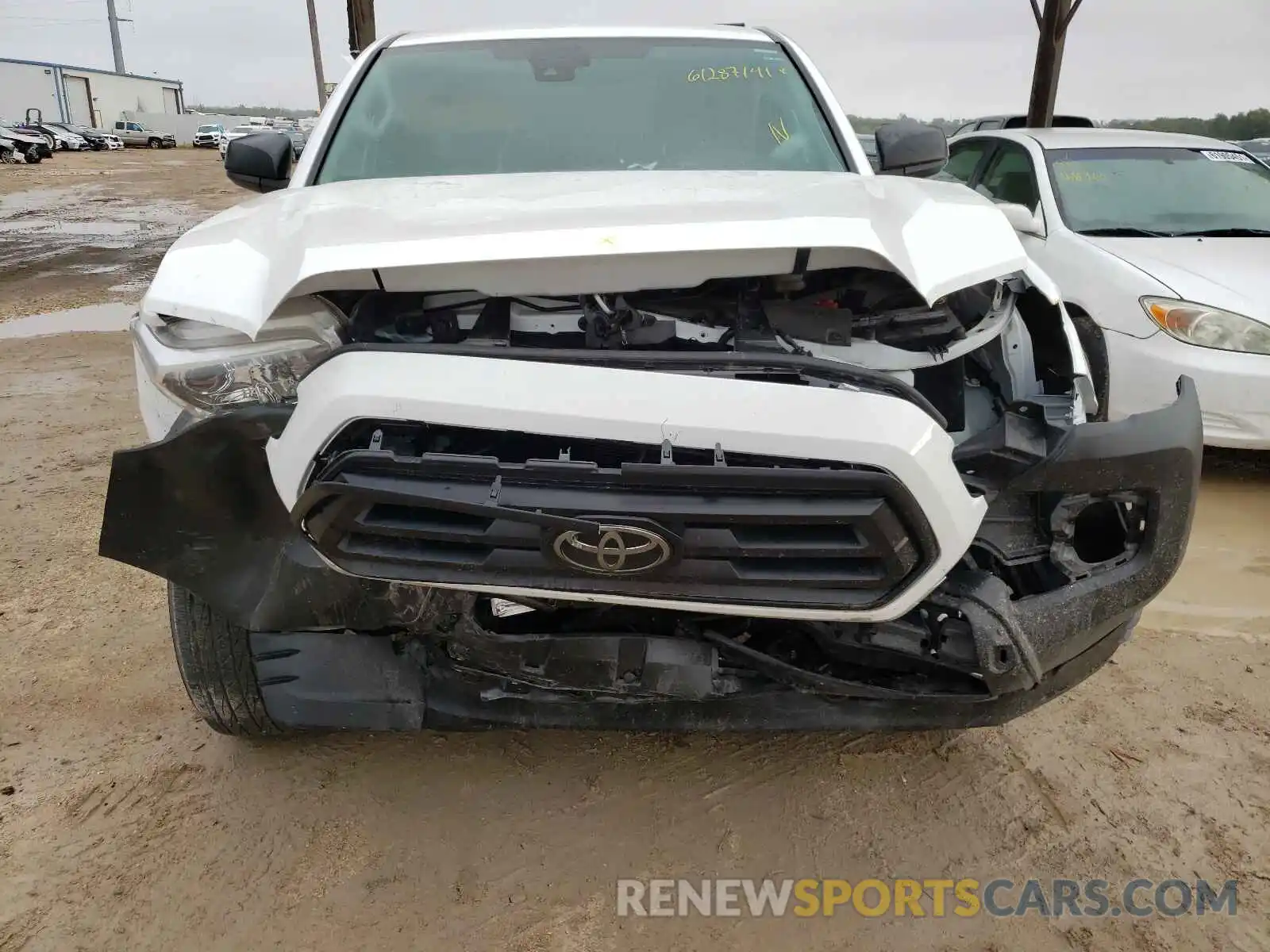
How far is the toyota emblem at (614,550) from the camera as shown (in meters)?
1.51

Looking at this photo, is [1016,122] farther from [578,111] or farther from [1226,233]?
[578,111]

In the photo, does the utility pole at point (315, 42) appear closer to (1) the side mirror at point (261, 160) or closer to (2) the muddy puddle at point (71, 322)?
(2) the muddy puddle at point (71, 322)

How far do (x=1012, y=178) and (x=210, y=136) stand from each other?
56.1 m

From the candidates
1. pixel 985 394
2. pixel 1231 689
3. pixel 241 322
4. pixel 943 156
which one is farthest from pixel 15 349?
pixel 1231 689

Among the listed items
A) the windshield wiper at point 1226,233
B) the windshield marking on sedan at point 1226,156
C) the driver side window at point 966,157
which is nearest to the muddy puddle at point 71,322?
the driver side window at point 966,157

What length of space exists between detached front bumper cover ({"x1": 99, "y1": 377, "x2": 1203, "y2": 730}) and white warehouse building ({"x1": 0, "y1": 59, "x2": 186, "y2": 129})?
203 feet

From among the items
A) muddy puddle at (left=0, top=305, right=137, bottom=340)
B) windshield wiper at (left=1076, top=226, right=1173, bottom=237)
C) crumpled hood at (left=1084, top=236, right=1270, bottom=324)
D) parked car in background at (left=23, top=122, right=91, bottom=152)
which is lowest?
parked car in background at (left=23, top=122, right=91, bottom=152)

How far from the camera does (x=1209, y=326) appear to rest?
4.02 m

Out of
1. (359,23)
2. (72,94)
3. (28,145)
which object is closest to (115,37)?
(72,94)

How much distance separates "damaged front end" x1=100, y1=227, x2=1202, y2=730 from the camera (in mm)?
1525

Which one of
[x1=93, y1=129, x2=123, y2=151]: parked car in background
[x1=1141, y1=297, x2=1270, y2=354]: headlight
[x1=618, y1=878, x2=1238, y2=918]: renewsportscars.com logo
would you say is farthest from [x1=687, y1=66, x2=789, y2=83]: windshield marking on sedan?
[x1=93, y1=129, x2=123, y2=151]: parked car in background

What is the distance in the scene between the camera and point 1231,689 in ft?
8.95

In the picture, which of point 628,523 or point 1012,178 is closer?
point 628,523

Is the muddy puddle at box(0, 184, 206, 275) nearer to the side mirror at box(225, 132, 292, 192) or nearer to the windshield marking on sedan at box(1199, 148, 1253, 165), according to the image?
the side mirror at box(225, 132, 292, 192)
